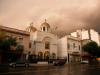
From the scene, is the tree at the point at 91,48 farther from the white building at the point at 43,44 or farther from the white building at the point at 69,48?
the white building at the point at 43,44

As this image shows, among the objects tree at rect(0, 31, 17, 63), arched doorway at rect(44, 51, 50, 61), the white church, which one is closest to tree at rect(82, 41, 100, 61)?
the white church

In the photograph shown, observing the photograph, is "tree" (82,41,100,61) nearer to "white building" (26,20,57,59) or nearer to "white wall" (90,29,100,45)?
"white wall" (90,29,100,45)

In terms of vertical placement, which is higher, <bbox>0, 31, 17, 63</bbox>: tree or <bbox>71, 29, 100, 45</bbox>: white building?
<bbox>71, 29, 100, 45</bbox>: white building

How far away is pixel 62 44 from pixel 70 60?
23.2 feet

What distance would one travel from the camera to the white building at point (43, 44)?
46.3 metres

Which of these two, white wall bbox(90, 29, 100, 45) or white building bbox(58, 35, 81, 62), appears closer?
white building bbox(58, 35, 81, 62)

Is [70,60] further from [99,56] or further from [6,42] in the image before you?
[6,42]

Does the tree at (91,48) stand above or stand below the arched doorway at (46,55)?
above

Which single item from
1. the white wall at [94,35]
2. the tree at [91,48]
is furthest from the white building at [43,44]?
the white wall at [94,35]

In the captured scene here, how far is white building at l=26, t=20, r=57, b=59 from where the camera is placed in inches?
1825

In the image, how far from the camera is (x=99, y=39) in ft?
237

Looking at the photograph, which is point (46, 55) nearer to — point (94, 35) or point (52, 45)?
point (52, 45)

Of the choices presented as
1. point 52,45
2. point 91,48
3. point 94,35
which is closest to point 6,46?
point 52,45

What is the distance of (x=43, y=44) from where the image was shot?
158ft
